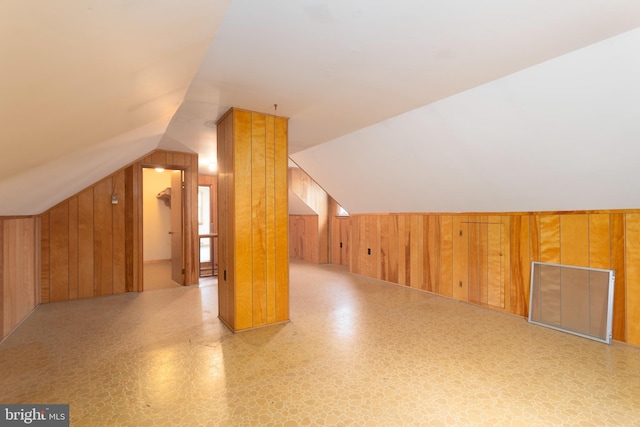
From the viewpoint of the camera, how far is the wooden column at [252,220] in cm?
293

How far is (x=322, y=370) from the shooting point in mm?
2188

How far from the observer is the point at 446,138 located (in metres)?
3.04

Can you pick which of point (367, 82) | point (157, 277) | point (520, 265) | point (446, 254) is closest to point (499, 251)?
point (520, 265)

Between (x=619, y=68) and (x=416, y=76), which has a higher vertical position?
(x=416, y=76)

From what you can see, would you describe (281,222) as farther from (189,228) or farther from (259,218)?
(189,228)

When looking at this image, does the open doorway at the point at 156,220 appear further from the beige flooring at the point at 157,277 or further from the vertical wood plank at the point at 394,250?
the vertical wood plank at the point at 394,250

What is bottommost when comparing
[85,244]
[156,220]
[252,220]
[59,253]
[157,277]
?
[157,277]

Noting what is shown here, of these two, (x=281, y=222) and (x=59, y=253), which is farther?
(x=59, y=253)

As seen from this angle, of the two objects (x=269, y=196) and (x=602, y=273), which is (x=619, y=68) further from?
(x=269, y=196)

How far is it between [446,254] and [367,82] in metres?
2.81

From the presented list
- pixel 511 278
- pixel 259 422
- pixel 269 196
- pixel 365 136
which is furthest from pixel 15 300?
pixel 511 278

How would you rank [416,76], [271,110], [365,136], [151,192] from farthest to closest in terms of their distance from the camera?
[151,192] → [365,136] → [271,110] → [416,76]

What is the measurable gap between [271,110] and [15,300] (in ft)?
10.9

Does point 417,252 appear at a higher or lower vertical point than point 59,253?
lower
